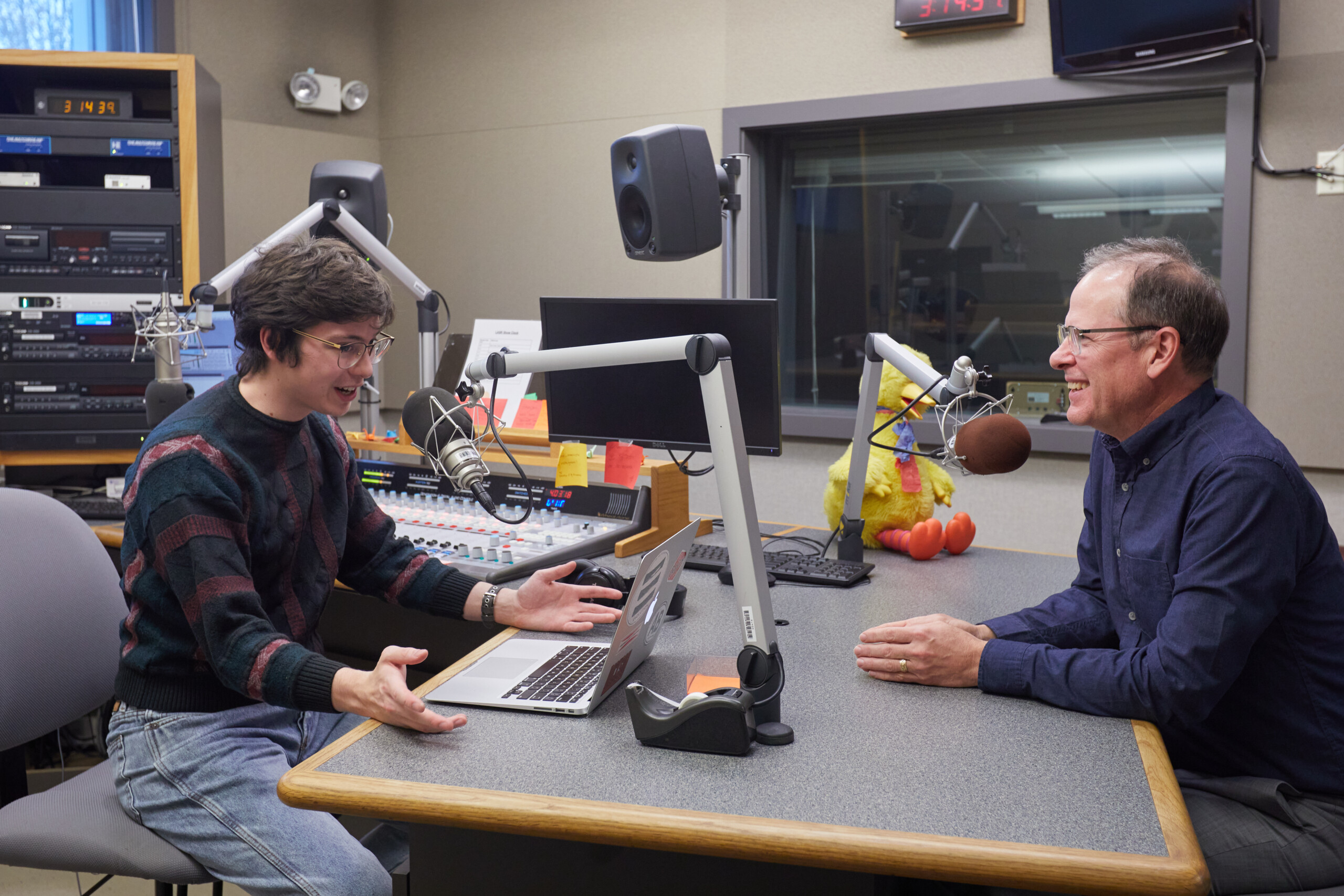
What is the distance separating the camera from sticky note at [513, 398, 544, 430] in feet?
8.29

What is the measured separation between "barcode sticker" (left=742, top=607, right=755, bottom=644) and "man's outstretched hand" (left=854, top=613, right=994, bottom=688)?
0.88 feet

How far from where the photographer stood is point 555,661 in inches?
60.0

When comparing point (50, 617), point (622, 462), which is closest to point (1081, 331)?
point (622, 462)

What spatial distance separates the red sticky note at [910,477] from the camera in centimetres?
227

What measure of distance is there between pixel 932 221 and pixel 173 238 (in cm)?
247

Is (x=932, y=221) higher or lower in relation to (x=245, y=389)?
higher

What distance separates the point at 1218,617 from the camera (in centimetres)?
127

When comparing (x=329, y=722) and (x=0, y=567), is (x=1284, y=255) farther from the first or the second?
(x=0, y=567)

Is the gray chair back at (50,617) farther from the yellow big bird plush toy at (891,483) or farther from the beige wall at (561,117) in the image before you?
the beige wall at (561,117)

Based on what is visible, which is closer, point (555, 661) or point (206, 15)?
point (555, 661)

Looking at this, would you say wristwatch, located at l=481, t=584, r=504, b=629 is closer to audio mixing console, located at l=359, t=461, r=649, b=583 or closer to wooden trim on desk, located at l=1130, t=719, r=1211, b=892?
audio mixing console, located at l=359, t=461, r=649, b=583

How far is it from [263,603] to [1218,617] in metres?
1.32

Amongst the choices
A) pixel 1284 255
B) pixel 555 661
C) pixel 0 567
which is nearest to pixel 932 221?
pixel 1284 255

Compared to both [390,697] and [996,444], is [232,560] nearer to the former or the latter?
[390,697]
